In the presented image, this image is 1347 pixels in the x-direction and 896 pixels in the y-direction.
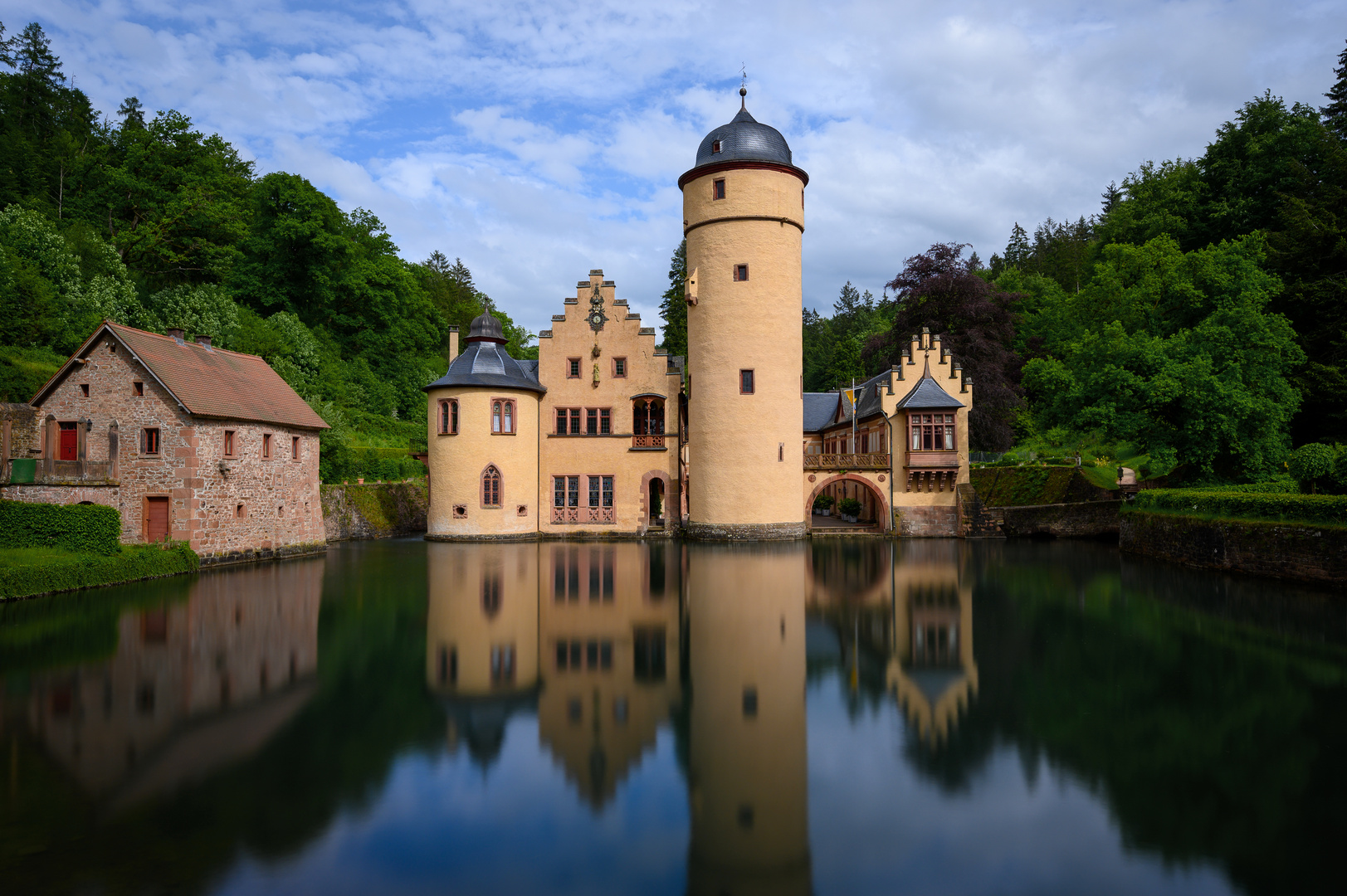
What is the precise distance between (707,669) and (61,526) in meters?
16.8

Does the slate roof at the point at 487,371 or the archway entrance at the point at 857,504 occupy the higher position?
the slate roof at the point at 487,371

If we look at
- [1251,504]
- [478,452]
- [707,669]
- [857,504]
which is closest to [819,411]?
[857,504]

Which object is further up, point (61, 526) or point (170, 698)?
point (61, 526)

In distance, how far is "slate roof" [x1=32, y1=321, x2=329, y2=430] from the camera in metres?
20.5

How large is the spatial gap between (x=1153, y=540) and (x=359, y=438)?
35.1 m

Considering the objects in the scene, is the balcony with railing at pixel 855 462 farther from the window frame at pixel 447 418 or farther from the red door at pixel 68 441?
the red door at pixel 68 441

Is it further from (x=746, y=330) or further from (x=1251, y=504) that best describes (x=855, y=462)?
(x=1251, y=504)

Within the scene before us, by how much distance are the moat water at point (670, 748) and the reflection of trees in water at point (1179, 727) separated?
0.04 meters

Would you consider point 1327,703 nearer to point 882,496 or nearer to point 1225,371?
point 1225,371

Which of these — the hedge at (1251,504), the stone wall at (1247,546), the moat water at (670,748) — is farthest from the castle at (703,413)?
the moat water at (670,748)

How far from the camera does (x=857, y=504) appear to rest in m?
39.7

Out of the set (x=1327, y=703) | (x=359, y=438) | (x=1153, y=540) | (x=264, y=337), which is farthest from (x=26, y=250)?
(x=1153, y=540)

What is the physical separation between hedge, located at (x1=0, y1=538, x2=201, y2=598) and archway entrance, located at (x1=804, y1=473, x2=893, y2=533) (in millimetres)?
22052

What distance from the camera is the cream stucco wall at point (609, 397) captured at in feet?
104
